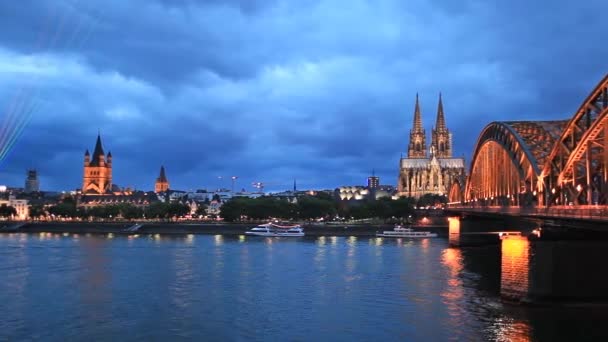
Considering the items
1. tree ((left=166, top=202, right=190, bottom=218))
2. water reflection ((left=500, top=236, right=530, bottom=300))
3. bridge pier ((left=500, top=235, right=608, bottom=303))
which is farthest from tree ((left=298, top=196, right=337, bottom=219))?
bridge pier ((left=500, top=235, right=608, bottom=303))

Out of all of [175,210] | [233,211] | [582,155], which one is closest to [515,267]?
[582,155]

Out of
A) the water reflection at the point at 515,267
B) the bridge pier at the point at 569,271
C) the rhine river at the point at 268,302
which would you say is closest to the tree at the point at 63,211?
the rhine river at the point at 268,302

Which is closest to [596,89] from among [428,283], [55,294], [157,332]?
[428,283]

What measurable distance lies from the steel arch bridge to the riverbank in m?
44.7

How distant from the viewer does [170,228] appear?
432 ft

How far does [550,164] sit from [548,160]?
284 millimetres

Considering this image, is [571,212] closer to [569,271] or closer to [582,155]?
[569,271]

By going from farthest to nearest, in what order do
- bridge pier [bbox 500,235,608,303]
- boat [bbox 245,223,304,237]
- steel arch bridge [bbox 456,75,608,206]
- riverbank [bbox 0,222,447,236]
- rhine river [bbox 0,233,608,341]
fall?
riverbank [bbox 0,222,447,236] → boat [bbox 245,223,304,237] → steel arch bridge [bbox 456,75,608,206] → bridge pier [bbox 500,235,608,303] → rhine river [bbox 0,233,608,341]

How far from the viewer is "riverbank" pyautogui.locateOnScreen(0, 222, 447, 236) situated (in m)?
126

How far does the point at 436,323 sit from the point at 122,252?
49.7m

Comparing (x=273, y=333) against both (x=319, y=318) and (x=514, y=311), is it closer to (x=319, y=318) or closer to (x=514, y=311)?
(x=319, y=318)

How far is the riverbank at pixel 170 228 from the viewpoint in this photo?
12600 cm

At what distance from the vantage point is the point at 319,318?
112 ft

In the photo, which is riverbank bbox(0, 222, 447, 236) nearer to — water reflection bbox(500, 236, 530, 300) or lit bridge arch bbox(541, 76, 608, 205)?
lit bridge arch bbox(541, 76, 608, 205)
